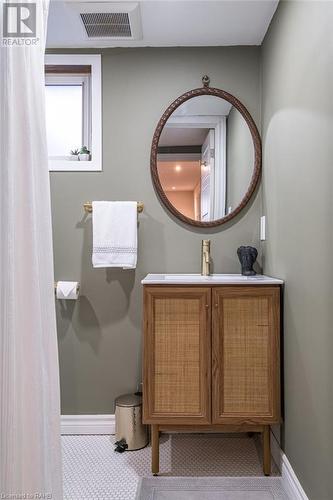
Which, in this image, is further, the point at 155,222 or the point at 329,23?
the point at 155,222

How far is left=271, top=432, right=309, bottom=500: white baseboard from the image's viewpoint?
1.54 meters

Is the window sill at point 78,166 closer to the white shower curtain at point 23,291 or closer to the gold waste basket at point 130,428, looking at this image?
the white shower curtain at point 23,291

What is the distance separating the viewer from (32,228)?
92 centimetres

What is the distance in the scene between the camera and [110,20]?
1980mm

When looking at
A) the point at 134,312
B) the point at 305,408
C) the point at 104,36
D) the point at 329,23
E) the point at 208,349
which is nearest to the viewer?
the point at 329,23

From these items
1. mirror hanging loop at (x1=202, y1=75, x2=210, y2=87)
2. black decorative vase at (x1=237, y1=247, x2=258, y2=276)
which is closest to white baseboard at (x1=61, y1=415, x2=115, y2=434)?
black decorative vase at (x1=237, y1=247, x2=258, y2=276)

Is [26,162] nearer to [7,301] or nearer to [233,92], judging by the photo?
[7,301]

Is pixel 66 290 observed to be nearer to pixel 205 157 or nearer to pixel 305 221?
pixel 205 157

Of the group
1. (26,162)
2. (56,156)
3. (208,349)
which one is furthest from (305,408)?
(56,156)

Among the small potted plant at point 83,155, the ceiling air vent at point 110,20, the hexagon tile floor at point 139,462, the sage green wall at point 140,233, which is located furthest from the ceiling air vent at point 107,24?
the hexagon tile floor at point 139,462

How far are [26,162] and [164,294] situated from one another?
1.02 metres

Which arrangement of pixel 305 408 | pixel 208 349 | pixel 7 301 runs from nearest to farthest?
pixel 7 301
pixel 305 408
pixel 208 349

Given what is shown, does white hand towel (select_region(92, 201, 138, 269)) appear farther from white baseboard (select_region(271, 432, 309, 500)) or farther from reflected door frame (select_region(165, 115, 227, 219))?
white baseboard (select_region(271, 432, 309, 500))

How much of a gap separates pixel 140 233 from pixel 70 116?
907mm
